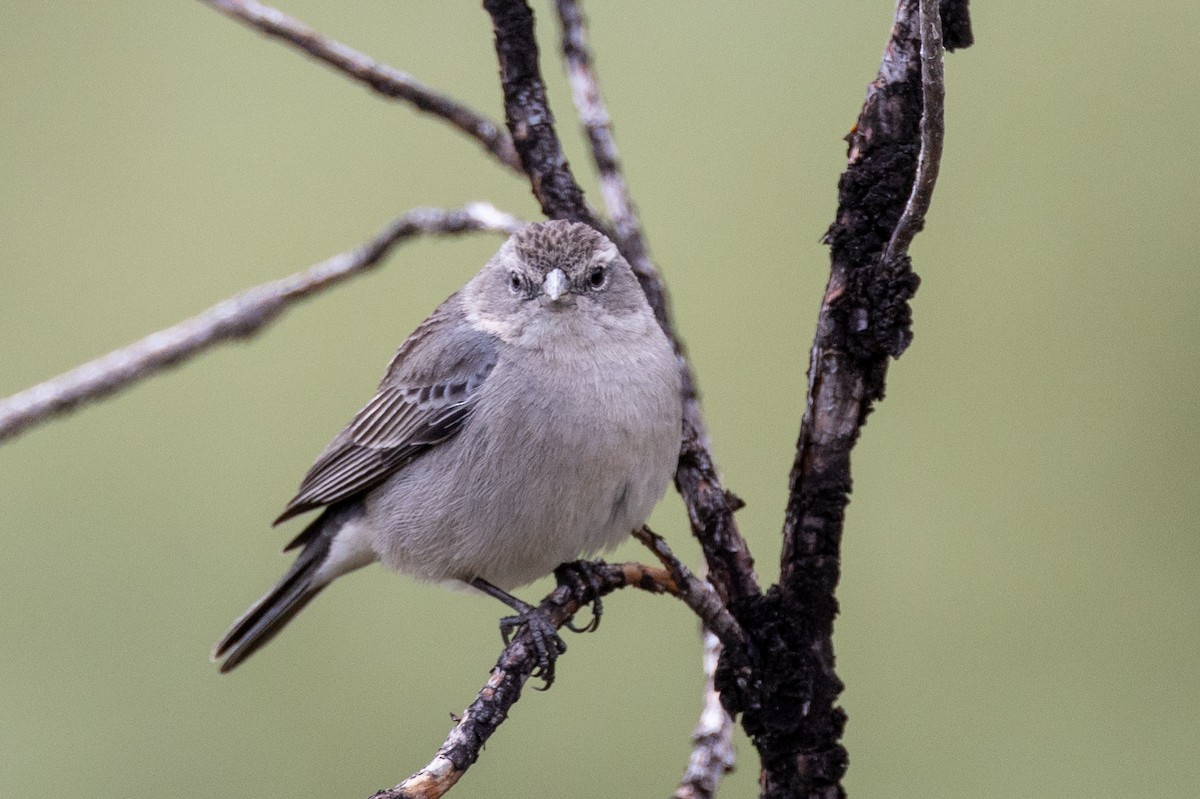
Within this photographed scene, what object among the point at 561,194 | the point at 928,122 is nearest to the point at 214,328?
the point at 561,194

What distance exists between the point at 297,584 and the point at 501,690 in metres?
1.61

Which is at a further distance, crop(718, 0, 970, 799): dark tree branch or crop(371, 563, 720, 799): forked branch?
crop(718, 0, 970, 799): dark tree branch

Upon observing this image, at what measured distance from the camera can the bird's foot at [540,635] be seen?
2225 millimetres

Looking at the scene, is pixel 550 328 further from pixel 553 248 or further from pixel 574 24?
pixel 574 24

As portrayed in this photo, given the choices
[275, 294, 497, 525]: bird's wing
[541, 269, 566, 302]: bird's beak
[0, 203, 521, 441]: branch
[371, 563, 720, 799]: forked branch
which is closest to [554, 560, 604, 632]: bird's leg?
[371, 563, 720, 799]: forked branch

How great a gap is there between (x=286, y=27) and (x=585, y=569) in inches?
53.8

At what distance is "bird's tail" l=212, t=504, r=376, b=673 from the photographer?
337 centimetres

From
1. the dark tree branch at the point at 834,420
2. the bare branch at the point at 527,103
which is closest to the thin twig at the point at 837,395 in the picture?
the dark tree branch at the point at 834,420

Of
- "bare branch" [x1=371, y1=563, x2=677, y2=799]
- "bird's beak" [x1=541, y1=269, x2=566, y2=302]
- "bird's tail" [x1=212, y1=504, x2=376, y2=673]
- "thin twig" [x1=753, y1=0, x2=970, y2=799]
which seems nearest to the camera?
"bare branch" [x1=371, y1=563, x2=677, y2=799]

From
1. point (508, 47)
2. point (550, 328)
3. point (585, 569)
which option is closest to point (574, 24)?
point (508, 47)

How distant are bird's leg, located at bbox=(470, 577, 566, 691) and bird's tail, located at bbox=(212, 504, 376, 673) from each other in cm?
50

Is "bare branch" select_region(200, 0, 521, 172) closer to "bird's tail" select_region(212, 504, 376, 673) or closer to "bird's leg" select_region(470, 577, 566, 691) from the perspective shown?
"bird's leg" select_region(470, 577, 566, 691)

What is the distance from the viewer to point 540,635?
228 centimetres

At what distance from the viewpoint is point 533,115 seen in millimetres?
2469
